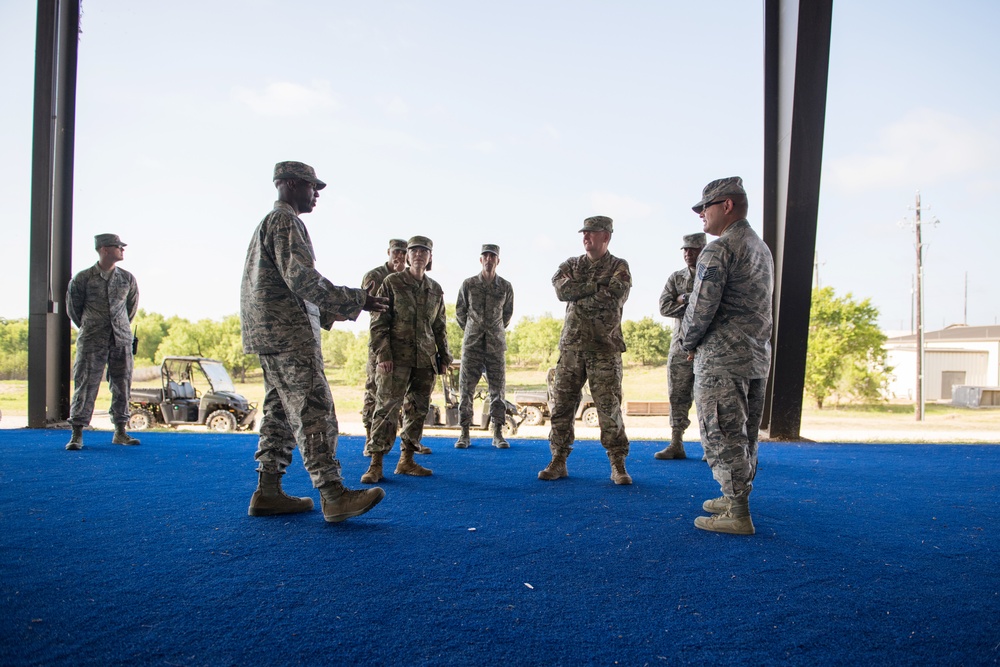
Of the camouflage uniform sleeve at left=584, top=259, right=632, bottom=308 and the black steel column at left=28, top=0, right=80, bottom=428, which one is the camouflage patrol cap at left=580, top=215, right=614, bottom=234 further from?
the black steel column at left=28, top=0, right=80, bottom=428

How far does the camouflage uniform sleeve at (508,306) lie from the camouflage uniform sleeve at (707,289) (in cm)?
338

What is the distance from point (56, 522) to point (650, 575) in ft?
8.68

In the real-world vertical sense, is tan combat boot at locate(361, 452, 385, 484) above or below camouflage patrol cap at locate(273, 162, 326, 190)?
below

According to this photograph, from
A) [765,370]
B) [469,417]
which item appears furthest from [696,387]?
[469,417]

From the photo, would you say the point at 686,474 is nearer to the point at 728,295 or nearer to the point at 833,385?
the point at 728,295

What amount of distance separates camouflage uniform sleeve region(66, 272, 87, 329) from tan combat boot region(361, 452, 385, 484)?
11.0 ft

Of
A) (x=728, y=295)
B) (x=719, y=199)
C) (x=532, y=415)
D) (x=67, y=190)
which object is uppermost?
(x=67, y=190)

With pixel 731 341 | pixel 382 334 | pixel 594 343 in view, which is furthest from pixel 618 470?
pixel 382 334

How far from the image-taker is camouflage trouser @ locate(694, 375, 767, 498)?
280cm

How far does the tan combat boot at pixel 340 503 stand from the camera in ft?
9.38

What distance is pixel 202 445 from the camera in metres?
5.83

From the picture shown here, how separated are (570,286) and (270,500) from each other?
2.19m

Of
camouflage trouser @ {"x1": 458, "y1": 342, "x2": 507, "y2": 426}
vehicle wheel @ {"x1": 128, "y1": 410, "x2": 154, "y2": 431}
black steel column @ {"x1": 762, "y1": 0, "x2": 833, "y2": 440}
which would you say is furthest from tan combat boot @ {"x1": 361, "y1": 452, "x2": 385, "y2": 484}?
vehicle wheel @ {"x1": 128, "y1": 410, "x2": 154, "y2": 431}

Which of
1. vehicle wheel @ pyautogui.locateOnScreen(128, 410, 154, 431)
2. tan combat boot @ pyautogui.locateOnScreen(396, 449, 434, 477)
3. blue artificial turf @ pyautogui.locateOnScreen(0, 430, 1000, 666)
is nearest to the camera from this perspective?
blue artificial turf @ pyautogui.locateOnScreen(0, 430, 1000, 666)
